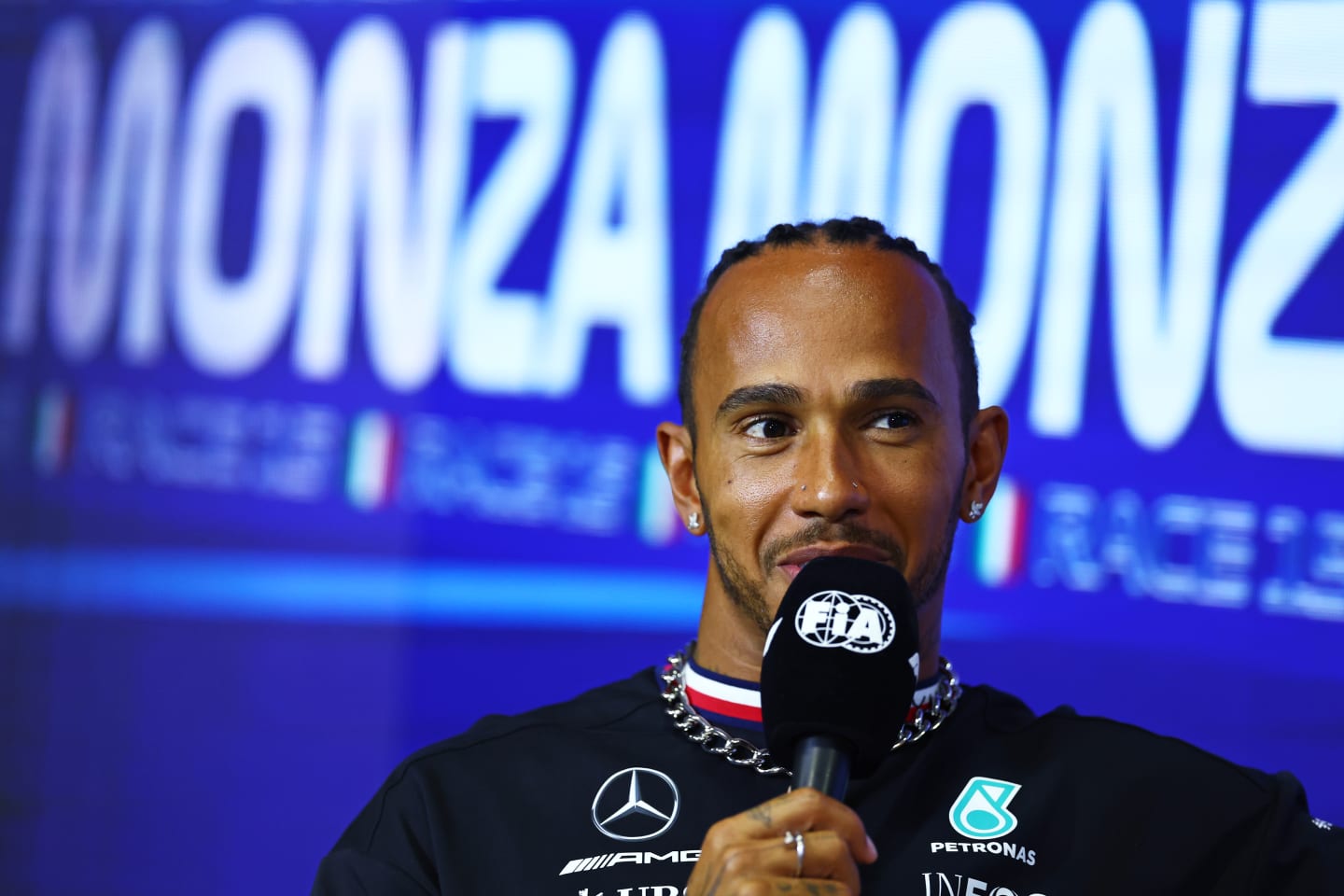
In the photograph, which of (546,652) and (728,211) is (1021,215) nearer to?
(728,211)

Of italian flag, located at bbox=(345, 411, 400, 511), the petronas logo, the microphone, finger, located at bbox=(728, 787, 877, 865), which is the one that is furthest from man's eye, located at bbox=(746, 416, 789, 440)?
italian flag, located at bbox=(345, 411, 400, 511)

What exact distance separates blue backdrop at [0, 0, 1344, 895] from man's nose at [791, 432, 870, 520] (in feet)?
3.70

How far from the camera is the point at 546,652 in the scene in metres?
3.28

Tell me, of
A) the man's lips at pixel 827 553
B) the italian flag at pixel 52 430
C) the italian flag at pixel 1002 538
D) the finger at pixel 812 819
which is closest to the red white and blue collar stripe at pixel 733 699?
the man's lips at pixel 827 553

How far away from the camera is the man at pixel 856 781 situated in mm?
1897

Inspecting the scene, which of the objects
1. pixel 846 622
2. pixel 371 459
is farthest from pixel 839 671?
pixel 371 459

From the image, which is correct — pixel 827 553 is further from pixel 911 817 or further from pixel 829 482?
pixel 911 817

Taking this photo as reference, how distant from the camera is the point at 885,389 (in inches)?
75.4

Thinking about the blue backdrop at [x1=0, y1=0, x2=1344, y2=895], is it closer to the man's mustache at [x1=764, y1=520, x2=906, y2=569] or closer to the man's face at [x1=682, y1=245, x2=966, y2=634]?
the man's face at [x1=682, y1=245, x2=966, y2=634]

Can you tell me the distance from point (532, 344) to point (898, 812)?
5.43ft

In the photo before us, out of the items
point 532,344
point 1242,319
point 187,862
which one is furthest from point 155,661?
point 1242,319

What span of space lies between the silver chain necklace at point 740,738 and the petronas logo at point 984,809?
98mm

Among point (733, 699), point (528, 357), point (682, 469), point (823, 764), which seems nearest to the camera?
point (823, 764)

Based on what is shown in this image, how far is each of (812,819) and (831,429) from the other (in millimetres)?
645
